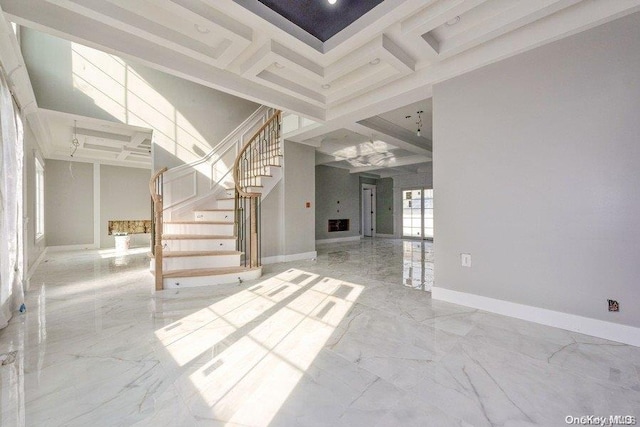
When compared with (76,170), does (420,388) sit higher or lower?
lower

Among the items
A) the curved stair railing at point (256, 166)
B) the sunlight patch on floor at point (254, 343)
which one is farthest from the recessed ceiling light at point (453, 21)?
the curved stair railing at point (256, 166)

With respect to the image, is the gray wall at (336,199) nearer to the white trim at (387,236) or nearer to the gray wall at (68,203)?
the white trim at (387,236)

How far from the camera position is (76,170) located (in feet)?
26.1

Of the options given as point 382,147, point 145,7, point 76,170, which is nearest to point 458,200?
point 145,7

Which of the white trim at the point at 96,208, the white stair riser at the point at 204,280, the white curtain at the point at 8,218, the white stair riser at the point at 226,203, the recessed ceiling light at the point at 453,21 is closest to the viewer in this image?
the white curtain at the point at 8,218

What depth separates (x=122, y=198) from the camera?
28.6 feet

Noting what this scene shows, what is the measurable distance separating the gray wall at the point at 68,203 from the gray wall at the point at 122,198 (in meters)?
0.31

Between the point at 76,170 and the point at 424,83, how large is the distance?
32.6 ft

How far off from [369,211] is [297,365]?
34.3 ft

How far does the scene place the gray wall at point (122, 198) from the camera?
8.38 meters

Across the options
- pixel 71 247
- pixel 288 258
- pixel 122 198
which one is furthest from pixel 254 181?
pixel 71 247

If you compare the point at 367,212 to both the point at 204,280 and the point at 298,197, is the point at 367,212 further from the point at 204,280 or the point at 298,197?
the point at 204,280

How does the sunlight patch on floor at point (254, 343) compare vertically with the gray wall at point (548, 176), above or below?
below

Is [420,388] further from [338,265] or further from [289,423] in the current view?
[338,265]
